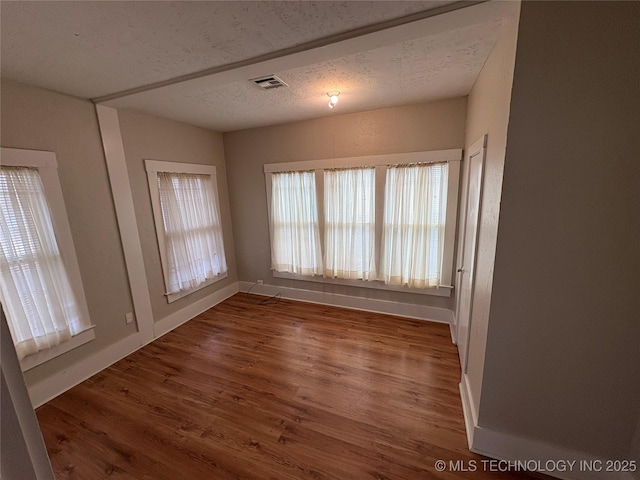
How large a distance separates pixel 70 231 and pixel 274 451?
2.42 meters

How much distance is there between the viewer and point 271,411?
6.45 ft

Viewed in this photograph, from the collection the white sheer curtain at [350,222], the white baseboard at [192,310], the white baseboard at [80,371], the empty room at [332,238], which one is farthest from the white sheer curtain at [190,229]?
the white sheer curtain at [350,222]

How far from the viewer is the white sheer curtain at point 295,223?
349cm

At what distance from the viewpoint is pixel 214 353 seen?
2.71 m

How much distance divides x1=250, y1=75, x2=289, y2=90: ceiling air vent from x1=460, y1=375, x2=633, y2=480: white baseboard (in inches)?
111

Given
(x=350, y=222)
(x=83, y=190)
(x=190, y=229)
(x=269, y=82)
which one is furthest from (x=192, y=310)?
(x=269, y=82)

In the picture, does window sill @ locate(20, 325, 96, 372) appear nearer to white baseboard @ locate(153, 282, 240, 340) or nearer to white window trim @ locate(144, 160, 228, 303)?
white baseboard @ locate(153, 282, 240, 340)

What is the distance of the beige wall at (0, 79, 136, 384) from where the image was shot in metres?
1.95

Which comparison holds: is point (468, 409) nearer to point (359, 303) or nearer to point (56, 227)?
point (359, 303)

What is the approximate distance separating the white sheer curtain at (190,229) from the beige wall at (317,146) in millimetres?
442

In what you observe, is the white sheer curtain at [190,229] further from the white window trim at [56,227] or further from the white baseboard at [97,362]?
the white window trim at [56,227]

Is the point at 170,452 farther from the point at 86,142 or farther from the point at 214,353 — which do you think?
the point at 86,142

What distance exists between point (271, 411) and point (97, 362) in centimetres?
183

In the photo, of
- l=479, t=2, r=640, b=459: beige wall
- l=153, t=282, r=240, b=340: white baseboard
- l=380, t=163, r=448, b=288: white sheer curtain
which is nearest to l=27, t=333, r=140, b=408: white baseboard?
l=153, t=282, r=240, b=340: white baseboard
